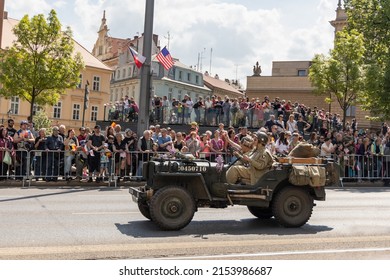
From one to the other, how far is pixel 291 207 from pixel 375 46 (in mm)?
26043

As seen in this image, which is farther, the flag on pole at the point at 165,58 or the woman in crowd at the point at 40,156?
the flag on pole at the point at 165,58

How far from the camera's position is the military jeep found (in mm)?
8953

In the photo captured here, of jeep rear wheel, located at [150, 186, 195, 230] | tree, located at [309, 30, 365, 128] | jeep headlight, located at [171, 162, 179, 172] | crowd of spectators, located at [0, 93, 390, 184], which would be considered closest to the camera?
jeep rear wheel, located at [150, 186, 195, 230]

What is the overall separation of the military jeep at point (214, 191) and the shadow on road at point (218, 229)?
0.19m

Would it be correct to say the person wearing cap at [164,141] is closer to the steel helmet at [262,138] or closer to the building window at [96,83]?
the steel helmet at [262,138]

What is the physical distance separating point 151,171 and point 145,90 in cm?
945

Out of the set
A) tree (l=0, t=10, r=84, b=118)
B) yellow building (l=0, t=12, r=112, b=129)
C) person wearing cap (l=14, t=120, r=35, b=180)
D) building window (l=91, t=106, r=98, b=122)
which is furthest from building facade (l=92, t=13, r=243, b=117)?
person wearing cap (l=14, t=120, r=35, b=180)

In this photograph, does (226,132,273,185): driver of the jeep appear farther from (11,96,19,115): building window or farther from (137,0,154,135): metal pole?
(11,96,19,115): building window

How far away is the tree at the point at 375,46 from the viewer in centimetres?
2878

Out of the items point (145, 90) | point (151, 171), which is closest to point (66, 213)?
point (151, 171)

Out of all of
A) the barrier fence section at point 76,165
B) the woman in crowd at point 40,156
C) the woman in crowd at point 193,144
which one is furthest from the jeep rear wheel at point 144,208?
the woman in crowd at point 193,144

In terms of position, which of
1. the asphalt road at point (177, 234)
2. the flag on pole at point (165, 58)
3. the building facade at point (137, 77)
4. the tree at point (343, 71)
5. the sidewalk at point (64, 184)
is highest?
the building facade at point (137, 77)

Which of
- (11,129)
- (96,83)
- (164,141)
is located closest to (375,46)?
(164,141)

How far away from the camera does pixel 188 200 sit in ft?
29.6
